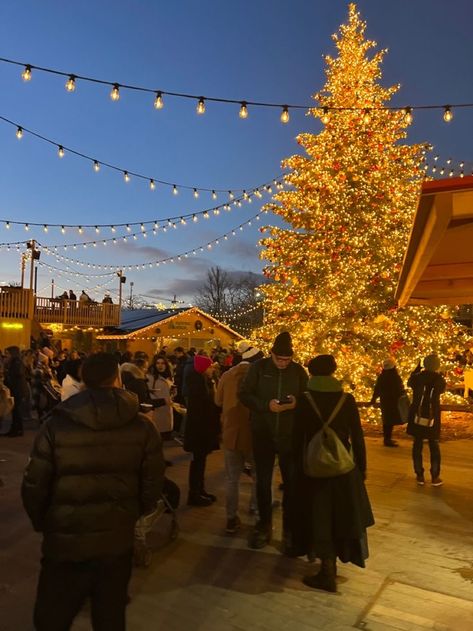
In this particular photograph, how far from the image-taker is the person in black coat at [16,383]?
9.70 metres

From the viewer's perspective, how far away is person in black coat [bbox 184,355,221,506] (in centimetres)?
586

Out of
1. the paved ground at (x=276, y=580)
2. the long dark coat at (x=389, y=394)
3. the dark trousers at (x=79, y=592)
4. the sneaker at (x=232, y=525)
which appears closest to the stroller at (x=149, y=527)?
the paved ground at (x=276, y=580)

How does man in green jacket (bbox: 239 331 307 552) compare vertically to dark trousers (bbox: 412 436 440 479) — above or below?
above

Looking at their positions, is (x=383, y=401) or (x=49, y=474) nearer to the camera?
(x=49, y=474)

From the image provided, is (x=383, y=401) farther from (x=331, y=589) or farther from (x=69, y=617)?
(x=69, y=617)

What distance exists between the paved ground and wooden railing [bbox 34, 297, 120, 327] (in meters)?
20.8

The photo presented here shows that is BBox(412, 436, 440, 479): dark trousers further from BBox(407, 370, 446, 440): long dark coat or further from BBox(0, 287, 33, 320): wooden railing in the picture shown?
BBox(0, 287, 33, 320): wooden railing

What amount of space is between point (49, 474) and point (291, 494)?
2352mm

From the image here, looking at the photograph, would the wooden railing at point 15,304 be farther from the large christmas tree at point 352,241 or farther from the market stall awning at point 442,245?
the market stall awning at point 442,245

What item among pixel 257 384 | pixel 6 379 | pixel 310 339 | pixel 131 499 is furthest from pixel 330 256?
pixel 131 499

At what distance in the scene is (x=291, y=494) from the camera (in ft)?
13.9

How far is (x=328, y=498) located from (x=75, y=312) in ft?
79.2

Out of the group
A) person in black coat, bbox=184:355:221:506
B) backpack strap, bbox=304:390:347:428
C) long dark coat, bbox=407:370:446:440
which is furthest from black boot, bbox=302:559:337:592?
long dark coat, bbox=407:370:446:440

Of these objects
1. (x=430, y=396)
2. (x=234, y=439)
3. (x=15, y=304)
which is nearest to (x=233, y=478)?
(x=234, y=439)
